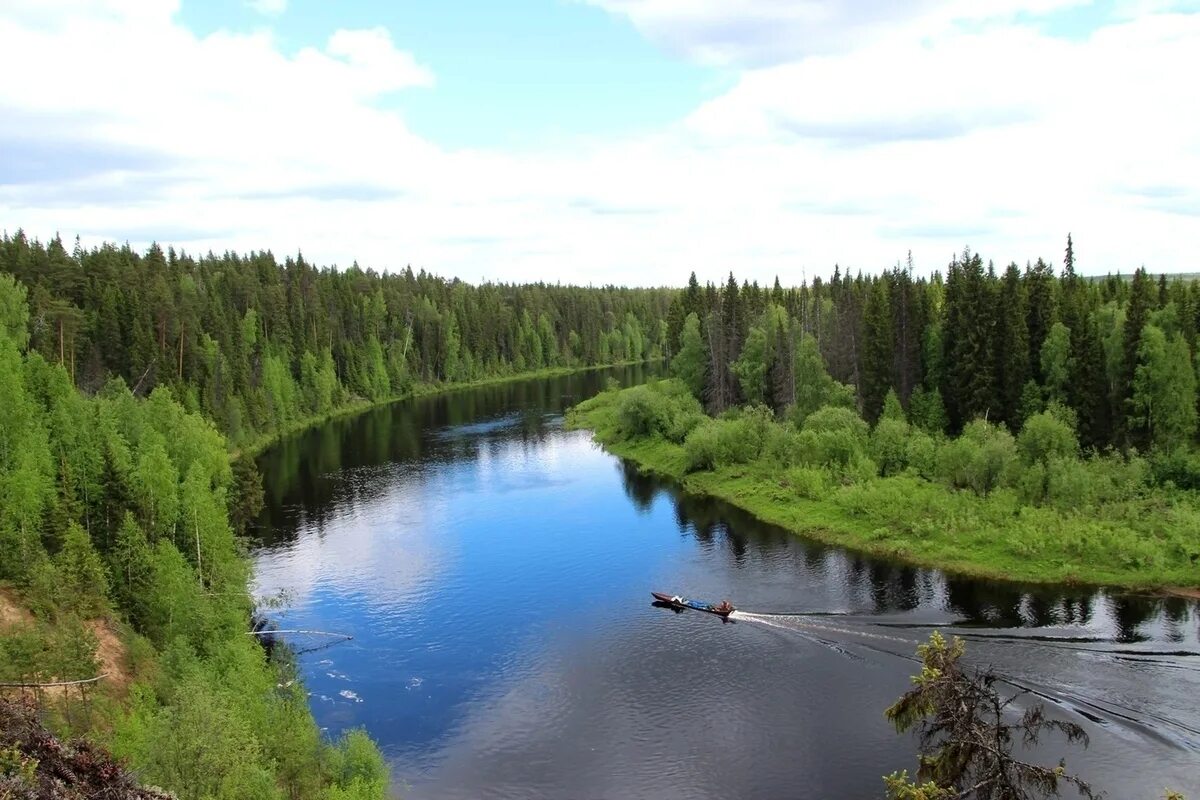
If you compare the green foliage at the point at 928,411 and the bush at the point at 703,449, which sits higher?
the green foliage at the point at 928,411

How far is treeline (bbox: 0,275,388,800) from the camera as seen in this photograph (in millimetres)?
30078

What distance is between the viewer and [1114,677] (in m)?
43.9

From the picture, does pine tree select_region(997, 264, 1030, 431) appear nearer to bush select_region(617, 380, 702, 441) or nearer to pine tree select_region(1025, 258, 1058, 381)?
pine tree select_region(1025, 258, 1058, 381)

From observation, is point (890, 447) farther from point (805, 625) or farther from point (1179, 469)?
point (805, 625)

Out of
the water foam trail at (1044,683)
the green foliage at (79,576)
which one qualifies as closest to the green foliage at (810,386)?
the water foam trail at (1044,683)

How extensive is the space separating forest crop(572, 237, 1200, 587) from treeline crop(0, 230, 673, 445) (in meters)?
50.9

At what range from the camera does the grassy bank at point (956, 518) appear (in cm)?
5744

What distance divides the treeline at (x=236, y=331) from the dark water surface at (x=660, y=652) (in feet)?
104

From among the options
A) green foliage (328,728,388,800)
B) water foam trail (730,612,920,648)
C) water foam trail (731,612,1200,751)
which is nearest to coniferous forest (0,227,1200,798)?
green foliage (328,728,388,800)

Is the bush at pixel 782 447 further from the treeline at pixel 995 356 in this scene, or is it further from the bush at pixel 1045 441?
the bush at pixel 1045 441

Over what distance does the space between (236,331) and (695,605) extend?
309 feet

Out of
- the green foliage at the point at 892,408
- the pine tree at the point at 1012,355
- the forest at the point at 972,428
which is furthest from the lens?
the green foliage at the point at 892,408

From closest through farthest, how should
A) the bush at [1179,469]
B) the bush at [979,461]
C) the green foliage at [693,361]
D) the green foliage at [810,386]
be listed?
the bush at [1179,469] < the bush at [979,461] < the green foliage at [810,386] < the green foliage at [693,361]

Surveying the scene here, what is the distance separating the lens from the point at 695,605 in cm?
5456
